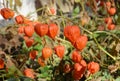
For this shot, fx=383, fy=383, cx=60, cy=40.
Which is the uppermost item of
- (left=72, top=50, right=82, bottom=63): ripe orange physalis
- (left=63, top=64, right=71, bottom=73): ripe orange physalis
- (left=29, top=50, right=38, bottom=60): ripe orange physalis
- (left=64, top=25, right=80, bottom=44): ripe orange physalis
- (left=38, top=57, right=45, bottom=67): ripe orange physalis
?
(left=64, top=25, right=80, bottom=44): ripe orange physalis

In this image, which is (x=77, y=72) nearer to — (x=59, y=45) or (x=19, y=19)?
(x=59, y=45)

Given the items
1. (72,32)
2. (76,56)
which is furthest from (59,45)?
(72,32)

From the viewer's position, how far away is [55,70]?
1.66 meters

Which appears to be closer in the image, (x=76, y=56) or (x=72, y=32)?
(x=72, y=32)

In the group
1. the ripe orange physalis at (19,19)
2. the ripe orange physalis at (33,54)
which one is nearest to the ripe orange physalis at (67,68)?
the ripe orange physalis at (33,54)

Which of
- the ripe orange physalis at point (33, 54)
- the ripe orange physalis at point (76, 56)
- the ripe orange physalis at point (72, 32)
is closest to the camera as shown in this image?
the ripe orange physalis at point (72, 32)

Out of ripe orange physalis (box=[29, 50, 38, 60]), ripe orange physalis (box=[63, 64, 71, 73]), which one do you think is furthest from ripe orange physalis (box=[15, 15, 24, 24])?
ripe orange physalis (box=[63, 64, 71, 73])

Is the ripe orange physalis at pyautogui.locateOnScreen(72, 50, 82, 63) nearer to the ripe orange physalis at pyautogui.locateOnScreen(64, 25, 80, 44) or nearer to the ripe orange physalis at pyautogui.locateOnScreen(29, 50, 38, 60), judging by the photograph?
the ripe orange physalis at pyautogui.locateOnScreen(64, 25, 80, 44)

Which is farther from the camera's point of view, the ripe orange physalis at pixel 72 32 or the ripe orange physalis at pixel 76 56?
the ripe orange physalis at pixel 76 56

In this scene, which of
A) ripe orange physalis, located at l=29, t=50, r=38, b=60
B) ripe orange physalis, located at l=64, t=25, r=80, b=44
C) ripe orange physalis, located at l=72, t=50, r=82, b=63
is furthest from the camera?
ripe orange physalis, located at l=29, t=50, r=38, b=60

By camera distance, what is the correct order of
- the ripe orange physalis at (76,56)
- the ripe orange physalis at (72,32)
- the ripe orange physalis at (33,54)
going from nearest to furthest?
the ripe orange physalis at (72,32) < the ripe orange physalis at (76,56) < the ripe orange physalis at (33,54)

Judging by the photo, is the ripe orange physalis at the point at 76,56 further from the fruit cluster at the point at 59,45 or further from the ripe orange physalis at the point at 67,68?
the ripe orange physalis at the point at 67,68

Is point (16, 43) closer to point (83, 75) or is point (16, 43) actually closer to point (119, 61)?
point (83, 75)

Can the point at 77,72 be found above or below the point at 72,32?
below
